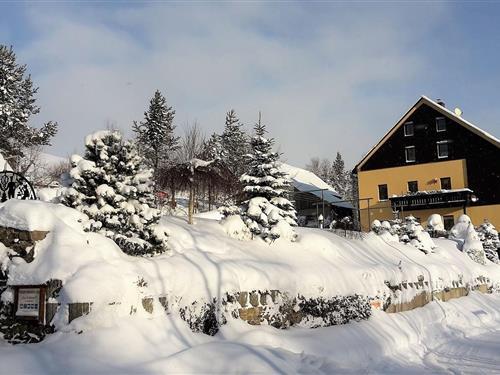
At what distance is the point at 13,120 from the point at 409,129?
31900 mm

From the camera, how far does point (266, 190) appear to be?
12.8 m

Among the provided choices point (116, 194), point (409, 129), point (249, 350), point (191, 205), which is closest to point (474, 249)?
point (191, 205)

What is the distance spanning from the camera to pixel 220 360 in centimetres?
675

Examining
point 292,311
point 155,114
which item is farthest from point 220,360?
point 155,114

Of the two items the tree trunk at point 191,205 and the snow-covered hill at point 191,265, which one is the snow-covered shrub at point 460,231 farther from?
the tree trunk at point 191,205

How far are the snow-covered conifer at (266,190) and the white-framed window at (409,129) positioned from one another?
3354 cm

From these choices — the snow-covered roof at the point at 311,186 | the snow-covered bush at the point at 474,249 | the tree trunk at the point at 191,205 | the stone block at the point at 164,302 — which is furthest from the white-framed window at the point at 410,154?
the stone block at the point at 164,302

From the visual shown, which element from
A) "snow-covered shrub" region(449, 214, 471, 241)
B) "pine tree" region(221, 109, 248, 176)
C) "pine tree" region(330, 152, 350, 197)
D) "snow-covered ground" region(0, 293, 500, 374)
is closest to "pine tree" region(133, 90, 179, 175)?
"pine tree" region(221, 109, 248, 176)

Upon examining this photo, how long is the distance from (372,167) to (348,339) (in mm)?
37170

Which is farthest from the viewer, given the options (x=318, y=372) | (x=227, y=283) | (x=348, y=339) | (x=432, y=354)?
(x=432, y=354)

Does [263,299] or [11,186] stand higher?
[11,186]

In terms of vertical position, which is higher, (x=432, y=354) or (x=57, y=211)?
(x=57, y=211)

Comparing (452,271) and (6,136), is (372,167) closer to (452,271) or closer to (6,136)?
(452,271)

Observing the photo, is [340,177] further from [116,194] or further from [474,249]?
[116,194]
